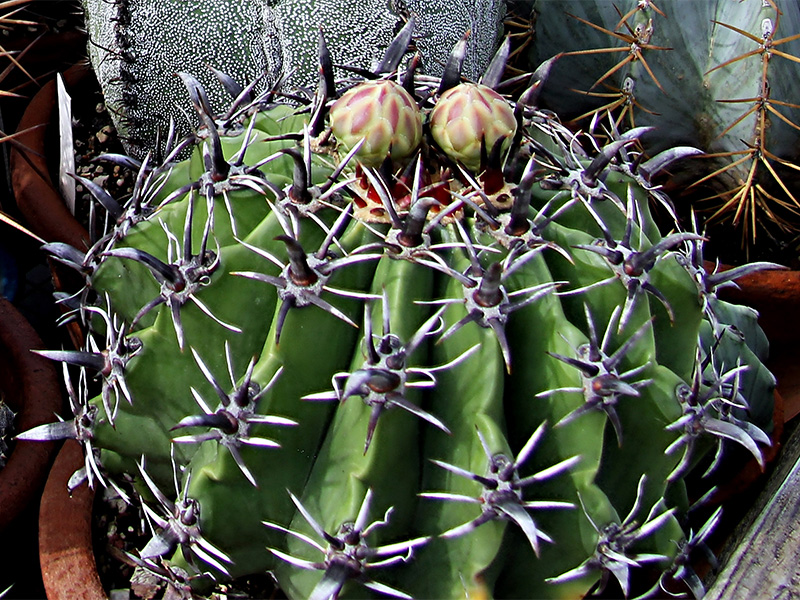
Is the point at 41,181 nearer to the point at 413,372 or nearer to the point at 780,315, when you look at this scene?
the point at 413,372

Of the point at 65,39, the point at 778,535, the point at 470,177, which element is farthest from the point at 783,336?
the point at 65,39

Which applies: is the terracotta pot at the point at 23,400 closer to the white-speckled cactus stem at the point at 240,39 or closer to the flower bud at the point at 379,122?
the white-speckled cactus stem at the point at 240,39

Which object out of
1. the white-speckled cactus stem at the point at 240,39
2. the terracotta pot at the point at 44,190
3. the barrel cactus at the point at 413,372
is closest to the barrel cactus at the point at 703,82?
the white-speckled cactus stem at the point at 240,39

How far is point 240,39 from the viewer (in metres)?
1.09

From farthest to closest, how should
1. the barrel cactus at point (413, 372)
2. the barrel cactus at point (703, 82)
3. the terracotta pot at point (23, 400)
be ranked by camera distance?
1. the barrel cactus at point (703, 82)
2. the terracotta pot at point (23, 400)
3. the barrel cactus at point (413, 372)

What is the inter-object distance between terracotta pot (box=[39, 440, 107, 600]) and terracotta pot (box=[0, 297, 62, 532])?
0.12 feet

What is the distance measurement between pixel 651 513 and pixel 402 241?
34 centimetres

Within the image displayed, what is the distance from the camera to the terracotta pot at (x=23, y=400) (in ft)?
3.31

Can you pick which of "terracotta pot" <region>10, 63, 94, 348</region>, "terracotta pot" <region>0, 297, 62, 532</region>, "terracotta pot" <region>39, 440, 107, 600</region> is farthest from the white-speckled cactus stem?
"terracotta pot" <region>39, 440, 107, 600</region>

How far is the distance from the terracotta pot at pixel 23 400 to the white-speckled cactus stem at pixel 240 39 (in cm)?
36

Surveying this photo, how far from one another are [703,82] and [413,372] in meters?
0.84

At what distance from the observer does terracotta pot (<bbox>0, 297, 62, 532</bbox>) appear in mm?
1008

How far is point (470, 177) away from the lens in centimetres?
71

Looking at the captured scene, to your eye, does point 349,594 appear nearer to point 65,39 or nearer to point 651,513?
point 651,513
